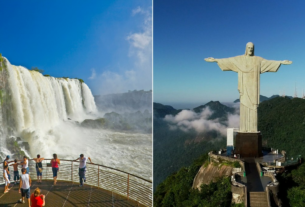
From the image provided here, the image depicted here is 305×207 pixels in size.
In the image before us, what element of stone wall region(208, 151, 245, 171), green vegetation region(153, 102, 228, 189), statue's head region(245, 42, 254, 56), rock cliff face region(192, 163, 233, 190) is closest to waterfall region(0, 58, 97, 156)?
rock cliff face region(192, 163, 233, 190)

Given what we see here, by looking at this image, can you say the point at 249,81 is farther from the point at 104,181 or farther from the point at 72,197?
the point at 104,181

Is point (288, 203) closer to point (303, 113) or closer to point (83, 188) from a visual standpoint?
point (83, 188)

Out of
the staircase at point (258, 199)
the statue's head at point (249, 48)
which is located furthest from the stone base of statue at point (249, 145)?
the staircase at point (258, 199)

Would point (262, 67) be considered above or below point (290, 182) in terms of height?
above

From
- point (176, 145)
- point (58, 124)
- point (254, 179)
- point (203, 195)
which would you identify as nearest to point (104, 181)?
point (58, 124)

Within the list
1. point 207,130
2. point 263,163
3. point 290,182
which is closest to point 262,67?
point 263,163

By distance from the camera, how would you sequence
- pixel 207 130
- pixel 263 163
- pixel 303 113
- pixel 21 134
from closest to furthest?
pixel 263 163 < pixel 21 134 < pixel 303 113 < pixel 207 130
